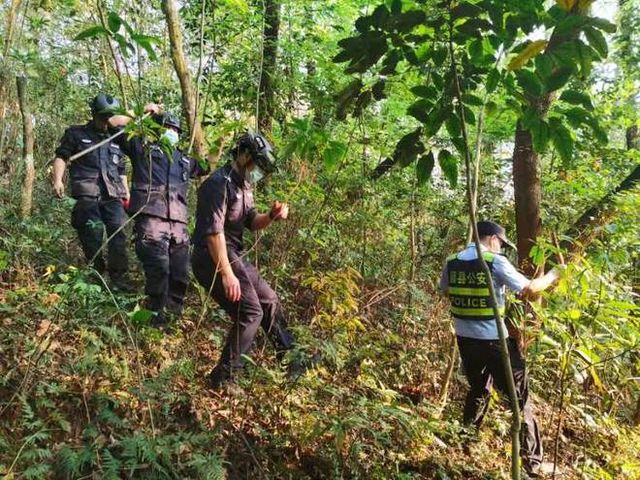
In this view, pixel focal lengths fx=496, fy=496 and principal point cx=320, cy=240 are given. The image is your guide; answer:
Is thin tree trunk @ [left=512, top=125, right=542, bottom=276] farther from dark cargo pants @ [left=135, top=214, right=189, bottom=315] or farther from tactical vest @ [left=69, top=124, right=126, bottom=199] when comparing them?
tactical vest @ [left=69, top=124, right=126, bottom=199]

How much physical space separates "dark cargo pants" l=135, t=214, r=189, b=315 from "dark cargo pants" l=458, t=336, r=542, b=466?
106 inches

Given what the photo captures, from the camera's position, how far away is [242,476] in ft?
10.1

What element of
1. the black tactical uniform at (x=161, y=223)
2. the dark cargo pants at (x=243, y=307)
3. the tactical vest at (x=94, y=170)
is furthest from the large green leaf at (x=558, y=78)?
the tactical vest at (x=94, y=170)

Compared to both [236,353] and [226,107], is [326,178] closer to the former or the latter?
[226,107]

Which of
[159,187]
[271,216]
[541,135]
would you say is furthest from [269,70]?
[541,135]

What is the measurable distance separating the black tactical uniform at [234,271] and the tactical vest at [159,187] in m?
0.96

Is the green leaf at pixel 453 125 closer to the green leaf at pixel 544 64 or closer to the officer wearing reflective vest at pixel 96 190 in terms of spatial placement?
the green leaf at pixel 544 64

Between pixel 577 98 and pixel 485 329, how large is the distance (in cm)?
257

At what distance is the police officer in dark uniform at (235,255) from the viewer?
3.65 meters

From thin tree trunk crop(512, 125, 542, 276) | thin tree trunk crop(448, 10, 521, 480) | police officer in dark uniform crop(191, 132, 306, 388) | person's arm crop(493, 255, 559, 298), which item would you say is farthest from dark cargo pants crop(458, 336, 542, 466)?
police officer in dark uniform crop(191, 132, 306, 388)

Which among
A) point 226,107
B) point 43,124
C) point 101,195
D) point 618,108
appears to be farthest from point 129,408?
point 43,124

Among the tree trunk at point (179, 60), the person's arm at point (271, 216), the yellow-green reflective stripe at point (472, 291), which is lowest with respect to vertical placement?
the yellow-green reflective stripe at point (472, 291)

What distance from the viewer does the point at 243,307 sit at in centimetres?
375

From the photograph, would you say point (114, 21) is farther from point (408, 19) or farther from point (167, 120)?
point (167, 120)
